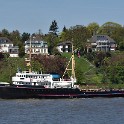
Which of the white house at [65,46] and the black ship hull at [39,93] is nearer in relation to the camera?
the black ship hull at [39,93]

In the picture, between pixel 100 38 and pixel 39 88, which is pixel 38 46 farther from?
pixel 39 88

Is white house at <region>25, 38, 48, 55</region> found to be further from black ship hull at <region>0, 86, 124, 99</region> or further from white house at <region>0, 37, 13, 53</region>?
black ship hull at <region>0, 86, 124, 99</region>

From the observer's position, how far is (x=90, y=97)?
105 meters

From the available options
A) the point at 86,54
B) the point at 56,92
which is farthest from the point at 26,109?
the point at 86,54

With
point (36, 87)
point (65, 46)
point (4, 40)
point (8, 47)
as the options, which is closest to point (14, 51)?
point (8, 47)

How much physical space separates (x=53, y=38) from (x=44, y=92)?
308 feet

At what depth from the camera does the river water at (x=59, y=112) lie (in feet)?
219

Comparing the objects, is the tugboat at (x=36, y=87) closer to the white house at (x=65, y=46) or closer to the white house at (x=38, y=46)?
the white house at (x=38, y=46)

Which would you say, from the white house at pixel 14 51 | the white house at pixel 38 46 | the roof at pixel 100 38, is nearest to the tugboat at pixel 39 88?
the white house at pixel 14 51

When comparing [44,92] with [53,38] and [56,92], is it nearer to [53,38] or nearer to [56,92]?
[56,92]

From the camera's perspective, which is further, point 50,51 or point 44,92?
point 50,51

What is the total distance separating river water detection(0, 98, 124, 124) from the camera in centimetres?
6688

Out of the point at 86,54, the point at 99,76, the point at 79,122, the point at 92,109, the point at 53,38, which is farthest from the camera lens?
the point at 53,38

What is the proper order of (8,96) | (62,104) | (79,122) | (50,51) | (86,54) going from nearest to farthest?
(79,122)
(62,104)
(8,96)
(86,54)
(50,51)
